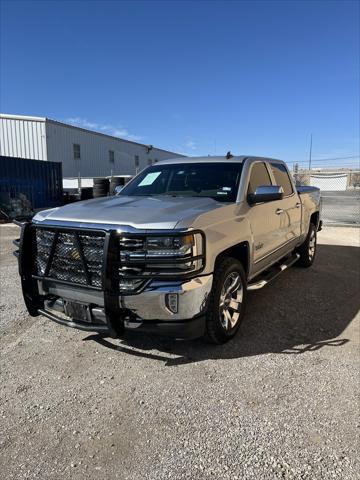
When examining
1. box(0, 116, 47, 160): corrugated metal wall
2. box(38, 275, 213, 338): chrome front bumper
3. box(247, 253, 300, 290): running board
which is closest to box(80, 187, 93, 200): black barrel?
box(0, 116, 47, 160): corrugated metal wall

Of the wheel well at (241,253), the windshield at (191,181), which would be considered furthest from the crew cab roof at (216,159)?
the wheel well at (241,253)

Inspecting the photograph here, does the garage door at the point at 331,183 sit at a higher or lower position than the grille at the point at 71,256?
higher

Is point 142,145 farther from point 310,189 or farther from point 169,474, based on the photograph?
point 169,474

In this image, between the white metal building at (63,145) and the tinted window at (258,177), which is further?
the white metal building at (63,145)

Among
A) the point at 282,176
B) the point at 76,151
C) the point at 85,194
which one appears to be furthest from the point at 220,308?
the point at 76,151

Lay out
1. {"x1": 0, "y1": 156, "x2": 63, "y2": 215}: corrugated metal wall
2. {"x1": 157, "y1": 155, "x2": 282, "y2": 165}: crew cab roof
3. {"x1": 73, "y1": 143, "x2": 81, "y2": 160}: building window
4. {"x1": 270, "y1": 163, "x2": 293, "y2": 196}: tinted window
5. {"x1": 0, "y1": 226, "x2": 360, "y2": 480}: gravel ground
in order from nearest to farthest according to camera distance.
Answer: {"x1": 0, "y1": 226, "x2": 360, "y2": 480}: gravel ground
{"x1": 157, "y1": 155, "x2": 282, "y2": 165}: crew cab roof
{"x1": 270, "y1": 163, "x2": 293, "y2": 196}: tinted window
{"x1": 0, "y1": 156, "x2": 63, "y2": 215}: corrugated metal wall
{"x1": 73, "y1": 143, "x2": 81, "y2": 160}: building window

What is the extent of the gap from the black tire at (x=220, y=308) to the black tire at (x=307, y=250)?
3313 millimetres

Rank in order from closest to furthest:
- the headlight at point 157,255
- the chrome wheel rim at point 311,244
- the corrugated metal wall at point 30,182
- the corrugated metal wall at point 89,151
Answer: the headlight at point 157,255, the chrome wheel rim at point 311,244, the corrugated metal wall at point 30,182, the corrugated metal wall at point 89,151

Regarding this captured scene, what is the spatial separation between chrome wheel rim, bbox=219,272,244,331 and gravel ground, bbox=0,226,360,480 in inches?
9.6

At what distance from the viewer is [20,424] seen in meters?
2.69

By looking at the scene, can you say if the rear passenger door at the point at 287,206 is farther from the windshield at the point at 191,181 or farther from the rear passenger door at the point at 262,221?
the windshield at the point at 191,181

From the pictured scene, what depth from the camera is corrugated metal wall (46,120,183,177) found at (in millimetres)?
24703

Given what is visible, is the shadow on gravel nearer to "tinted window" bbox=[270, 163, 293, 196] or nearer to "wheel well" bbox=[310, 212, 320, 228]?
"wheel well" bbox=[310, 212, 320, 228]

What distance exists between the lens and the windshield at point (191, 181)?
4332 millimetres
